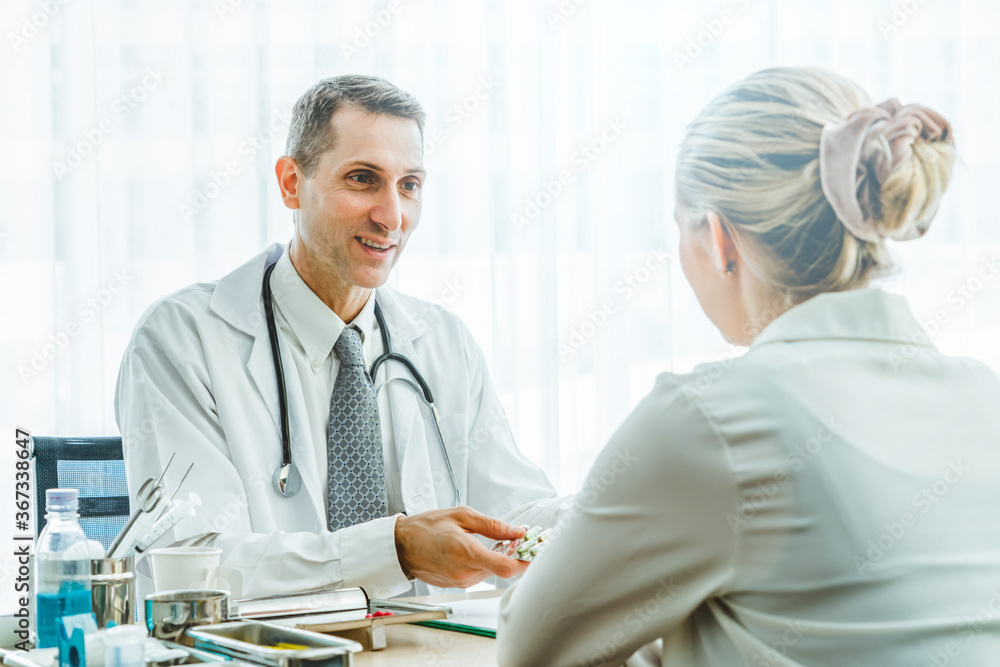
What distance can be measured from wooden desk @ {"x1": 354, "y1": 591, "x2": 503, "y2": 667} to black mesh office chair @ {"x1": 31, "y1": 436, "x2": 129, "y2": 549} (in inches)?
27.2

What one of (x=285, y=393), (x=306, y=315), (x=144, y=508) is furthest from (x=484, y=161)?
(x=144, y=508)

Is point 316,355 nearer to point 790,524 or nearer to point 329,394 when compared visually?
point 329,394

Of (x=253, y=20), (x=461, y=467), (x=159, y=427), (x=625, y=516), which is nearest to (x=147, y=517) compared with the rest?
(x=159, y=427)

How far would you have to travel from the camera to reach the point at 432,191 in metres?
2.73

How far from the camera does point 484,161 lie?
2.77 m

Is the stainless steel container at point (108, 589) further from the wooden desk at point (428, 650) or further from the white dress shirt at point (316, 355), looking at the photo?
the white dress shirt at point (316, 355)

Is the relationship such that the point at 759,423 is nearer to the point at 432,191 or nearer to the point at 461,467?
the point at 461,467

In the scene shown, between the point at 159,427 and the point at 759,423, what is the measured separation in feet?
3.95

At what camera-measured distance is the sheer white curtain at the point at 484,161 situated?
2.47 m

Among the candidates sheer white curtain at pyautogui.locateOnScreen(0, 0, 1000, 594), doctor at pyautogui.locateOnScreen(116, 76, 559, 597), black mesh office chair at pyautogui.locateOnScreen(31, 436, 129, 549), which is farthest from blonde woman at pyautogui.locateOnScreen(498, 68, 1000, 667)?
sheer white curtain at pyautogui.locateOnScreen(0, 0, 1000, 594)

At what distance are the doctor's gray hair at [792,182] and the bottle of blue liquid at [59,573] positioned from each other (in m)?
0.80

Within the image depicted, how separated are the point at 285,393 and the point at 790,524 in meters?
1.19

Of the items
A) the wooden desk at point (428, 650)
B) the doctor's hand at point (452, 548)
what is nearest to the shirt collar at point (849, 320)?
the wooden desk at point (428, 650)

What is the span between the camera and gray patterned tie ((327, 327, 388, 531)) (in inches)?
67.0
